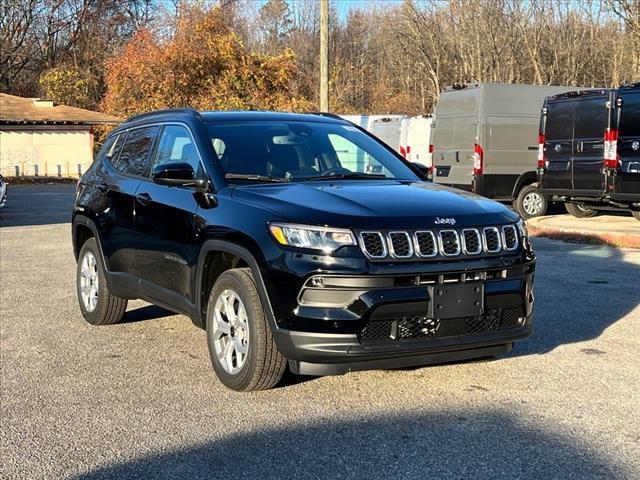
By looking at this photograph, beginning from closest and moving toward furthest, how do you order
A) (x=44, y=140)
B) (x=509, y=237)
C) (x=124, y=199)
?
(x=509, y=237) → (x=124, y=199) → (x=44, y=140)

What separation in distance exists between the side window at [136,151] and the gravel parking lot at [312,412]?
4.53 ft

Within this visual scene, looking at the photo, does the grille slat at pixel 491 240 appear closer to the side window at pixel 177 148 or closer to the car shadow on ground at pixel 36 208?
the side window at pixel 177 148

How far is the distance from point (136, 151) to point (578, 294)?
15.1 feet

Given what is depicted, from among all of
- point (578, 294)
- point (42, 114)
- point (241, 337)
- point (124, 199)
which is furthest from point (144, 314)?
point (42, 114)

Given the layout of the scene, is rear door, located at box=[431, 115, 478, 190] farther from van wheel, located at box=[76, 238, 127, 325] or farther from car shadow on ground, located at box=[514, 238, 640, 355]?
van wheel, located at box=[76, 238, 127, 325]

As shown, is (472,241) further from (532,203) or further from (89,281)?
(532,203)

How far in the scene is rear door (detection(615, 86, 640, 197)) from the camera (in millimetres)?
12266

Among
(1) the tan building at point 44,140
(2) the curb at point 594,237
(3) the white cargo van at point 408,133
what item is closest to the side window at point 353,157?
(2) the curb at point 594,237

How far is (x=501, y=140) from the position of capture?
16250 mm

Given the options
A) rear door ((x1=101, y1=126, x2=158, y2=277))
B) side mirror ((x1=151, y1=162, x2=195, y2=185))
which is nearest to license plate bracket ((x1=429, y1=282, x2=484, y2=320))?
side mirror ((x1=151, y1=162, x2=195, y2=185))

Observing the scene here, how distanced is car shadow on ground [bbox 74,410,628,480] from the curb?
8.31m

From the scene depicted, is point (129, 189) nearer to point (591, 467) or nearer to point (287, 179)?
point (287, 179)

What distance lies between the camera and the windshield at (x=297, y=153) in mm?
5227

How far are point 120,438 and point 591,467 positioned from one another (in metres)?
2.39
